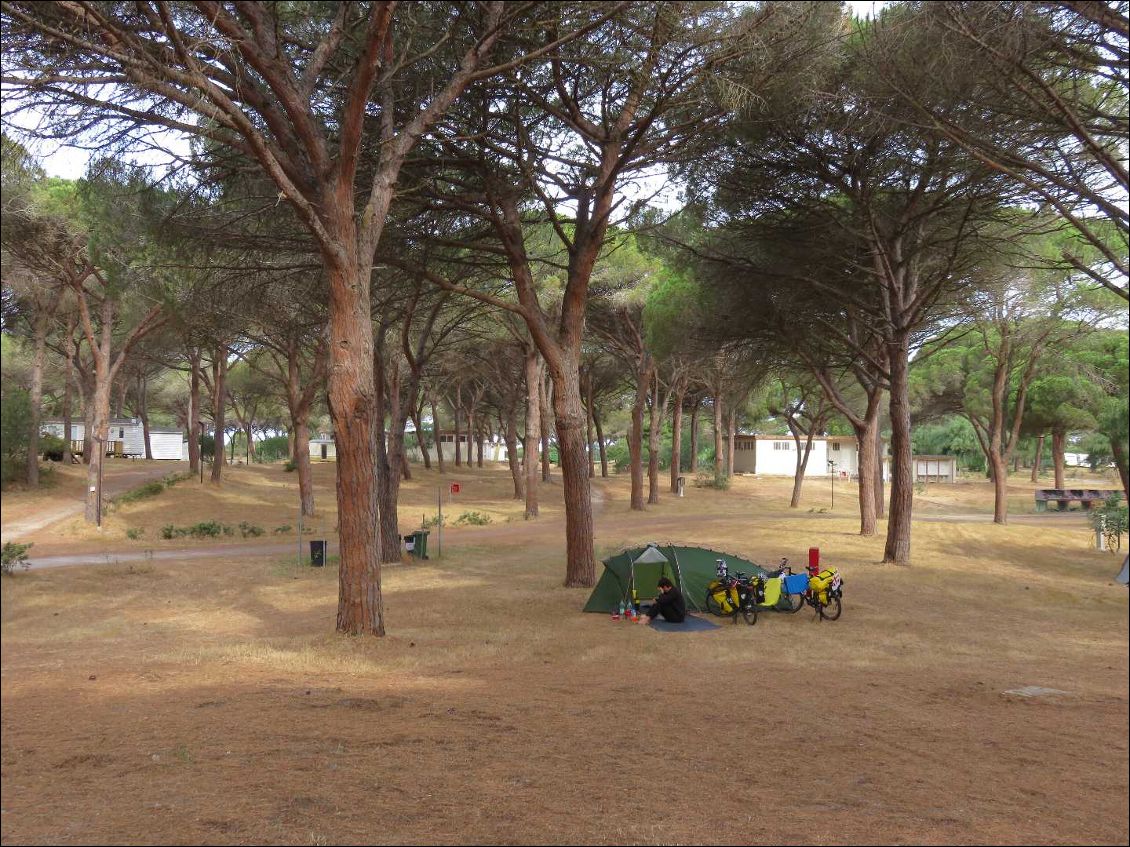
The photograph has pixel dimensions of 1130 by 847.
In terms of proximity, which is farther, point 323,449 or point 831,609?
point 323,449

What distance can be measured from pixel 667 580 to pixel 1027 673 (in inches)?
163

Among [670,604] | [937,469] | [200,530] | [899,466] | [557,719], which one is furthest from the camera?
[937,469]

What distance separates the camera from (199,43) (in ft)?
18.7

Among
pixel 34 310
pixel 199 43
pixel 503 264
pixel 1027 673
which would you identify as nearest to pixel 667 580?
pixel 1027 673

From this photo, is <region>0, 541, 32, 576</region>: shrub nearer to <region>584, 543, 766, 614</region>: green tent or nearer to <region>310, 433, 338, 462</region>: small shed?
<region>584, 543, 766, 614</region>: green tent

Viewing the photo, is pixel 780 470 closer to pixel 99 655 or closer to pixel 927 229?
pixel 927 229

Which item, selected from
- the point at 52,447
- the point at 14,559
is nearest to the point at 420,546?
the point at 52,447

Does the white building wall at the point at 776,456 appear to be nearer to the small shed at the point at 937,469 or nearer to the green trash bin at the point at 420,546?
the small shed at the point at 937,469


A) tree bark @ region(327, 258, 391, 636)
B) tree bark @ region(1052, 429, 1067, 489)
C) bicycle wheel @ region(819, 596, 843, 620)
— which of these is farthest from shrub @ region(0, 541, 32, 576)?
bicycle wheel @ region(819, 596, 843, 620)

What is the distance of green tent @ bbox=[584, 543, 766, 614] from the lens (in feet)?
34.6

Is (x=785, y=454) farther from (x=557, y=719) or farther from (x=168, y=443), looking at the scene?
(x=557, y=719)

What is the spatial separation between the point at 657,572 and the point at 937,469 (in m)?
34.5

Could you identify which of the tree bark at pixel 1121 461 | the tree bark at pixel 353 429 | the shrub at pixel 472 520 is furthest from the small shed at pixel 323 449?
the tree bark at pixel 1121 461

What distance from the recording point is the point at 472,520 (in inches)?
1024
